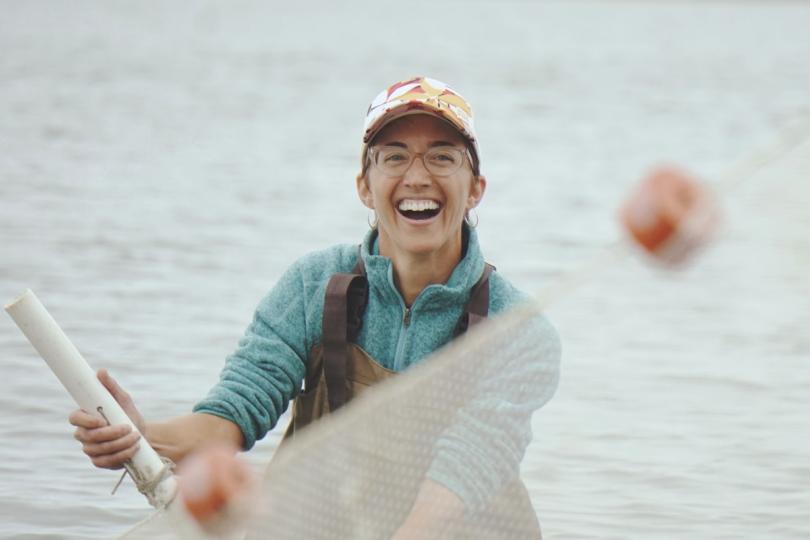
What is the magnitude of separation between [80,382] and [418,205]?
35.7 inches

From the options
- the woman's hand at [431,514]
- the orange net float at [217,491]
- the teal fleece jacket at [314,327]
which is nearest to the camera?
the orange net float at [217,491]

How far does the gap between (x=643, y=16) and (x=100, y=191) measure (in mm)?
68515

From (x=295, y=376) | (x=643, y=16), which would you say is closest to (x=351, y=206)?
(x=295, y=376)

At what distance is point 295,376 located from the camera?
13.6 feet

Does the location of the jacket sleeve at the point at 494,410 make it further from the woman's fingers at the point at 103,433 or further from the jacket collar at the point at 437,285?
the woman's fingers at the point at 103,433

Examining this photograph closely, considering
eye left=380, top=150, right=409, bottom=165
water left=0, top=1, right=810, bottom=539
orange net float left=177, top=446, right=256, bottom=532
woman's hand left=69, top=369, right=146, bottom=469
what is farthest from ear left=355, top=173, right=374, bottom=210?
orange net float left=177, top=446, right=256, bottom=532

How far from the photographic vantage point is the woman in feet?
13.2

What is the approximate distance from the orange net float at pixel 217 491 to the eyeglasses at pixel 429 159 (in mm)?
1025

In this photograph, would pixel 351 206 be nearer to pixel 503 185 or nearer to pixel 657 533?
pixel 503 185

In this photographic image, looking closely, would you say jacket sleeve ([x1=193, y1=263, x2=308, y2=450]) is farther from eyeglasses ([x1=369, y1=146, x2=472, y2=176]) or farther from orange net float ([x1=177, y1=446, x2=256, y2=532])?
orange net float ([x1=177, y1=446, x2=256, y2=532])

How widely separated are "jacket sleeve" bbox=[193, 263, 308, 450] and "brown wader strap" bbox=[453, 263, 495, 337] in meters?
0.39

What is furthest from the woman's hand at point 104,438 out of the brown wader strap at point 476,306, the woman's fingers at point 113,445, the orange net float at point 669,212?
the orange net float at point 669,212

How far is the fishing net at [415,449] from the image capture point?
3.42 meters

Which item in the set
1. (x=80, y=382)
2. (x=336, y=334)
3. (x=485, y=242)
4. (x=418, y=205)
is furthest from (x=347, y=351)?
(x=485, y=242)
